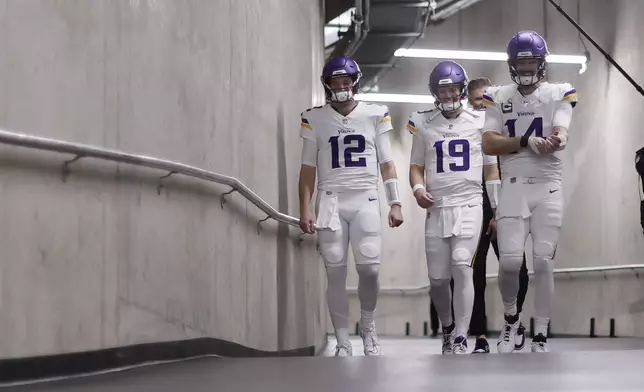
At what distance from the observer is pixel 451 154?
6.98 meters

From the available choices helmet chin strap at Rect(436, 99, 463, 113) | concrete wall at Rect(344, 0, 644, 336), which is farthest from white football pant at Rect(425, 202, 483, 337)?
concrete wall at Rect(344, 0, 644, 336)

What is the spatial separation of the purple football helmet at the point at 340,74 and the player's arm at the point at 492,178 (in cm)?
110

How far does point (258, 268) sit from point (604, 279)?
7287 millimetres

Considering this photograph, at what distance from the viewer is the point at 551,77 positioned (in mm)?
14766

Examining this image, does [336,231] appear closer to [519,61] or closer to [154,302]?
[519,61]

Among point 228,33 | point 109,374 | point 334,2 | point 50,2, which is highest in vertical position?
point 334,2

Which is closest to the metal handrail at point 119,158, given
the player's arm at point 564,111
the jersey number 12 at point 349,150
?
the jersey number 12 at point 349,150

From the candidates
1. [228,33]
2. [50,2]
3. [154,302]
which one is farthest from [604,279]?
[50,2]

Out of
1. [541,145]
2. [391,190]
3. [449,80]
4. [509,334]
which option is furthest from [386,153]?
[509,334]

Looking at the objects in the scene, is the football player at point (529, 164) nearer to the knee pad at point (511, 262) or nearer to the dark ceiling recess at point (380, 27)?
the knee pad at point (511, 262)

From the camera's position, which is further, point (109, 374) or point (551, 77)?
point (551, 77)

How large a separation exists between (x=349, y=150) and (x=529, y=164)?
4.00 feet

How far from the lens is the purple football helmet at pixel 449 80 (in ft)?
22.8

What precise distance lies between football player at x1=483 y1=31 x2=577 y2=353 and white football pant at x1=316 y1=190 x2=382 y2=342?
85 cm
